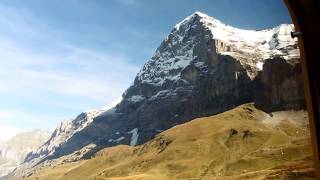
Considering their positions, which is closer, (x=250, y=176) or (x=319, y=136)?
(x=319, y=136)

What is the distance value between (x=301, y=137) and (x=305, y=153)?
22 centimetres

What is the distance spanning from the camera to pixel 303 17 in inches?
181

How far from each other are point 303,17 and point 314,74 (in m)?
0.58

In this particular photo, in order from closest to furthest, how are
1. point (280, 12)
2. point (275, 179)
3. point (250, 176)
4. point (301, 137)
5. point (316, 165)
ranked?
point (316, 165) → point (301, 137) → point (280, 12) → point (275, 179) → point (250, 176)

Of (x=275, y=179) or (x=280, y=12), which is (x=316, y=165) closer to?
(x=280, y=12)

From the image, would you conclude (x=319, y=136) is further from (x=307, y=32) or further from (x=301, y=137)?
(x=307, y=32)

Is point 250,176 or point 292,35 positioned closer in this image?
point 292,35

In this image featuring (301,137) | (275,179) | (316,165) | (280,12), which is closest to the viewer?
(316,165)

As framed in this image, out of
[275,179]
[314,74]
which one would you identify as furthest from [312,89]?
[275,179]

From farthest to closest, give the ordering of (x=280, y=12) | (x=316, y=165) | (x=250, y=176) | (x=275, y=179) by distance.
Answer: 1. (x=250, y=176)
2. (x=275, y=179)
3. (x=280, y=12)
4. (x=316, y=165)

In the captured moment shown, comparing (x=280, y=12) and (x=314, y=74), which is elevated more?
(x=280, y=12)

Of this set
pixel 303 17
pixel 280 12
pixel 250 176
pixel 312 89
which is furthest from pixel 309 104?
pixel 250 176

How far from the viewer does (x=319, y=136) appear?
450 centimetres

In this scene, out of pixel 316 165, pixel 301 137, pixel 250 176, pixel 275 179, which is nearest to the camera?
pixel 316 165
